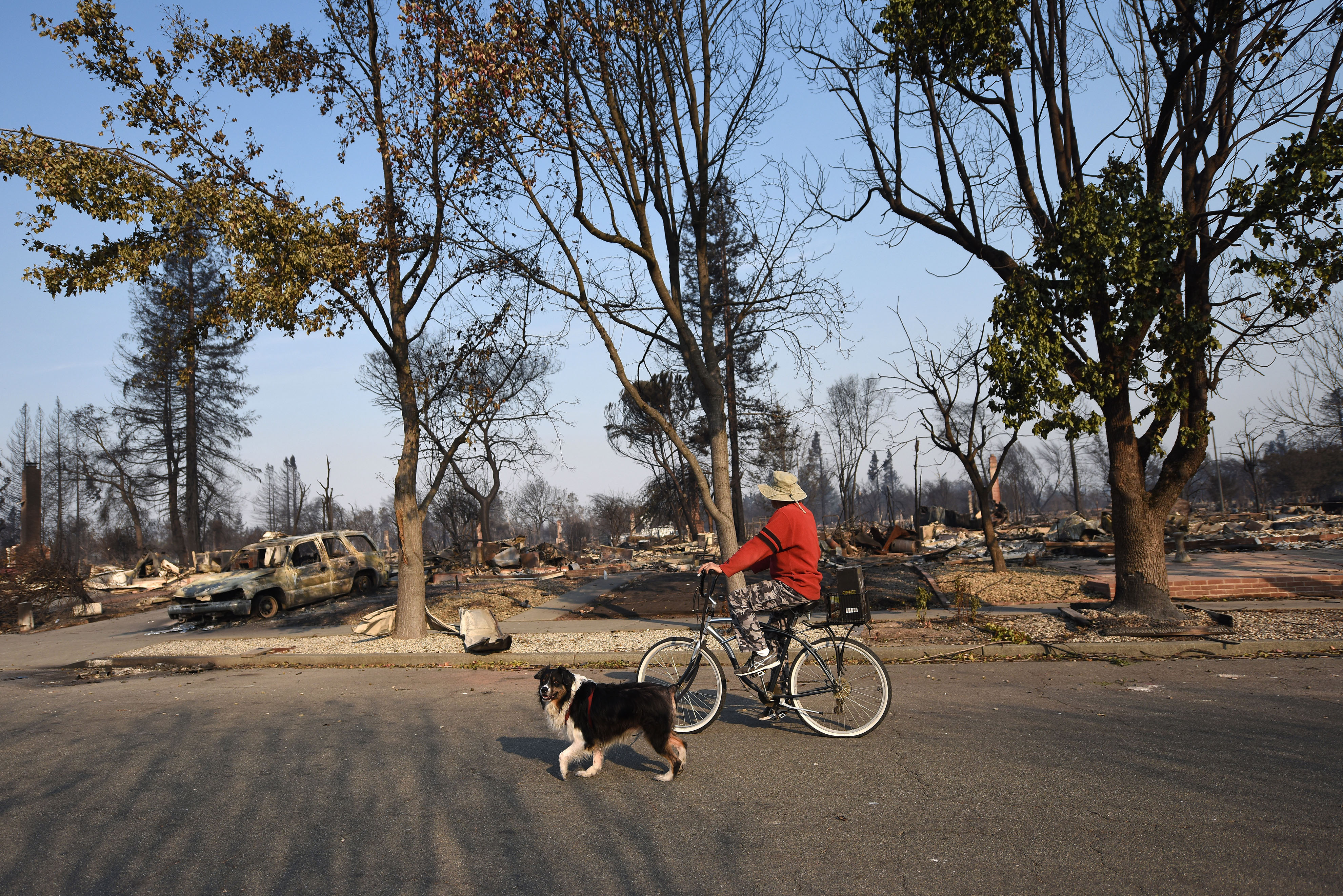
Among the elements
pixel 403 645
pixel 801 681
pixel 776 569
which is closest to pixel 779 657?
pixel 801 681

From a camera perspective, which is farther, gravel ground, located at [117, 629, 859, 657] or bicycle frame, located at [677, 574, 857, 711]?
gravel ground, located at [117, 629, 859, 657]

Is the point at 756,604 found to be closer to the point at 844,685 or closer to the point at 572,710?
the point at 844,685

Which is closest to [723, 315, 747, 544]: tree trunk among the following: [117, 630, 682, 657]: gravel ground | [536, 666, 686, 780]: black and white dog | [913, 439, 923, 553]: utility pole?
[913, 439, 923, 553]: utility pole

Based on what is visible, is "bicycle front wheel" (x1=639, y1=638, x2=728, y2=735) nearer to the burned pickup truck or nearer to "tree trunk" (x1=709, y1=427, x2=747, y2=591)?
"tree trunk" (x1=709, y1=427, x2=747, y2=591)

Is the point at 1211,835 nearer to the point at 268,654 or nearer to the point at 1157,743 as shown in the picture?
the point at 1157,743

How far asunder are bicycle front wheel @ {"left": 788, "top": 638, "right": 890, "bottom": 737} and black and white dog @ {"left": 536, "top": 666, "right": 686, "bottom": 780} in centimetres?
124

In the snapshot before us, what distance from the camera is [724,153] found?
13.4 meters

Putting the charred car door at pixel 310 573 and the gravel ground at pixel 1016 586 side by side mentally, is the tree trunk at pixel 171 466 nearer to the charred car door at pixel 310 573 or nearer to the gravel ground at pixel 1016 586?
the charred car door at pixel 310 573

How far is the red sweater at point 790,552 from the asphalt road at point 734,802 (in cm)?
121

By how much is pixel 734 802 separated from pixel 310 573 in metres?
17.3

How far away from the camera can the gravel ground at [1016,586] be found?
13938 mm

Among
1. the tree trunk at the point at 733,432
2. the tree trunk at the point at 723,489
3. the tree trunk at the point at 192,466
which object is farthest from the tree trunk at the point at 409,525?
the tree trunk at the point at 192,466

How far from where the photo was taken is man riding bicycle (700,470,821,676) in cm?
630

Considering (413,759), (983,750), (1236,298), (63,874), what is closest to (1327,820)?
(983,750)
